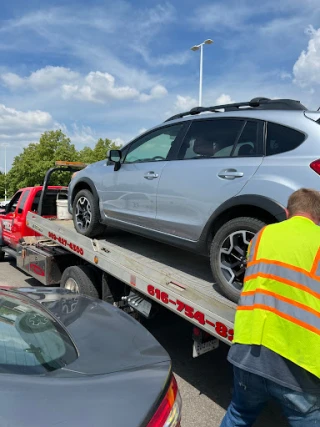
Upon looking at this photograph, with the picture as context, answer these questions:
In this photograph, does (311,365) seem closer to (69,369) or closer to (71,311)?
(69,369)

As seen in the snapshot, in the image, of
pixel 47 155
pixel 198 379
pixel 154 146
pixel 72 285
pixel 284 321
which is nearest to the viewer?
pixel 284 321

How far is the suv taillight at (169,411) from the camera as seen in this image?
162 centimetres

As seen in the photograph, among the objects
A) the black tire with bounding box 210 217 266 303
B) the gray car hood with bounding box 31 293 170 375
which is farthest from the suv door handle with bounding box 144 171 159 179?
the gray car hood with bounding box 31 293 170 375

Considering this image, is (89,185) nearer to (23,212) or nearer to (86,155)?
(23,212)

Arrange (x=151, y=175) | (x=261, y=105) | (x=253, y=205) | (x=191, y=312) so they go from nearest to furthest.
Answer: (x=253, y=205) < (x=191, y=312) < (x=261, y=105) < (x=151, y=175)

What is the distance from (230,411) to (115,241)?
318cm

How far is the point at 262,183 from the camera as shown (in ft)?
9.80

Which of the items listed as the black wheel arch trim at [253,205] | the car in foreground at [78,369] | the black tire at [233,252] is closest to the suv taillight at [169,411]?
the car in foreground at [78,369]

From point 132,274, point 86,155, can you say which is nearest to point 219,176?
point 132,274

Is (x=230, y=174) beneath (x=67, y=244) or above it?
above

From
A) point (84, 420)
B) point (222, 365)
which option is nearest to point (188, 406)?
point (222, 365)

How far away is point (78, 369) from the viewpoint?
5.99ft

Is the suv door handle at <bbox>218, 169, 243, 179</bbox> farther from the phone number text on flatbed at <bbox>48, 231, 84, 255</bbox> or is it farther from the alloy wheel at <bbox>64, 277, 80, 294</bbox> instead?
the alloy wheel at <bbox>64, 277, 80, 294</bbox>

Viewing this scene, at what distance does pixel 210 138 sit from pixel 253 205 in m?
0.98
